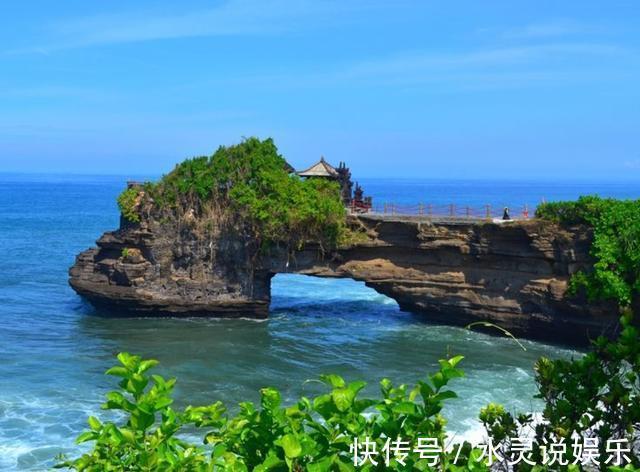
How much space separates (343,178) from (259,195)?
5.18m

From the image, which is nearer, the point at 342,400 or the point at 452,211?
the point at 342,400

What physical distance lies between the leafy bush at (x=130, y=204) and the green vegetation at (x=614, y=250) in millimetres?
16860

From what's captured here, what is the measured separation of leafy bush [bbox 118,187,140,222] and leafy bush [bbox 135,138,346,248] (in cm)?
85

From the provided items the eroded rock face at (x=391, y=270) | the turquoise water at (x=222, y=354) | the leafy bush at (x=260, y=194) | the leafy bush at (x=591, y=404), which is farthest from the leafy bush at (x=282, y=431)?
the leafy bush at (x=260, y=194)

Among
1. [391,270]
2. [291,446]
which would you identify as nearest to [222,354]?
[391,270]

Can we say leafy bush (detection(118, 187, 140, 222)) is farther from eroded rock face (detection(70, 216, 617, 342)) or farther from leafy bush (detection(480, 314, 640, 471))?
leafy bush (detection(480, 314, 640, 471))

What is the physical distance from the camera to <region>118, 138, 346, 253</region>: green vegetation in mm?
27125

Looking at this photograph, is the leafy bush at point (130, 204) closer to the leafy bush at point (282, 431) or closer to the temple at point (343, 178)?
the temple at point (343, 178)

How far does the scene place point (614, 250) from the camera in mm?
23109

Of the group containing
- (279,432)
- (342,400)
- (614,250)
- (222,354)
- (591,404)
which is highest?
(614,250)

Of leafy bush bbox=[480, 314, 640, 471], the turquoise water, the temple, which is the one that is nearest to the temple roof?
the temple

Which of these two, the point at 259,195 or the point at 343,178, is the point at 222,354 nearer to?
the point at 259,195

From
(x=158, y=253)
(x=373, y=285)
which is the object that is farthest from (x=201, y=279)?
(x=373, y=285)

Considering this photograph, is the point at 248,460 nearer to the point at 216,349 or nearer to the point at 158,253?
the point at 216,349
